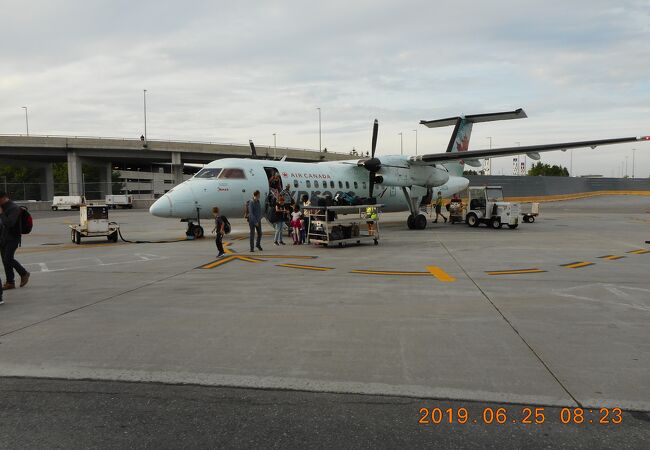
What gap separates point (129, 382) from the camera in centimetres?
474

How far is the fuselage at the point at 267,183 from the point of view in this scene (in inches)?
720

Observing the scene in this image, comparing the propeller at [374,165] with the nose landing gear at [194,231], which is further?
the propeller at [374,165]

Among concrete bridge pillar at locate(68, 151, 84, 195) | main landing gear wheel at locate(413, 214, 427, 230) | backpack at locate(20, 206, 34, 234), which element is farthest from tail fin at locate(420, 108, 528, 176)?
concrete bridge pillar at locate(68, 151, 84, 195)

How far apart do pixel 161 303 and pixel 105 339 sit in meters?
2.01

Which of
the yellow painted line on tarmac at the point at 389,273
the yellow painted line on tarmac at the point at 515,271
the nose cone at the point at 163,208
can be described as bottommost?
the yellow painted line on tarmac at the point at 515,271

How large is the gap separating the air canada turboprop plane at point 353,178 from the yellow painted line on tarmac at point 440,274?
9.92 metres

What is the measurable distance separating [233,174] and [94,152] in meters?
53.5

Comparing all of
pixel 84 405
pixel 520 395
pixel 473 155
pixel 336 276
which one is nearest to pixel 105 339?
pixel 84 405

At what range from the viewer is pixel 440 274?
10930mm

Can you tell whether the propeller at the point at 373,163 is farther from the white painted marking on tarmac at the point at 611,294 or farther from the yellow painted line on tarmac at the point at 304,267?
the white painted marking on tarmac at the point at 611,294

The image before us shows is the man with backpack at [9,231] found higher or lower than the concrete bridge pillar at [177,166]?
lower

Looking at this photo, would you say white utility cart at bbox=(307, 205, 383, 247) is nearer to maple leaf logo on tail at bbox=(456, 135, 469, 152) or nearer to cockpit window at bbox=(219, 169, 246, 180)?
cockpit window at bbox=(219, 169, 246, 180)

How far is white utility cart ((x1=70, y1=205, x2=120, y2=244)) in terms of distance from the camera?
1872 centimetres

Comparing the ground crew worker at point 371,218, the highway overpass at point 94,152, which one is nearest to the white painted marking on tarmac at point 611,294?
the ground crew worker at point 371,218
